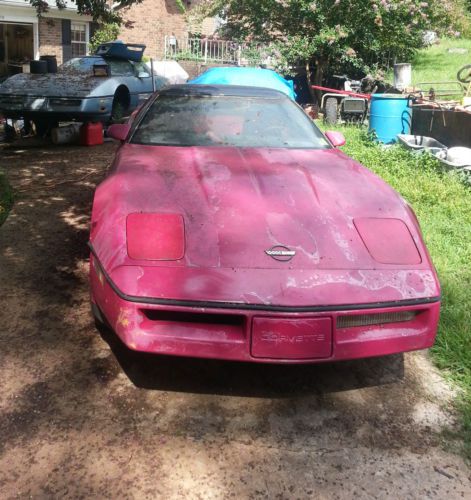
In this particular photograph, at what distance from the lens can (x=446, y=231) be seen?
4.75 metres

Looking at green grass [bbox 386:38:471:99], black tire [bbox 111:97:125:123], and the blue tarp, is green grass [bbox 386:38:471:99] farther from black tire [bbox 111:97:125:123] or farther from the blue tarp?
black tire [bbox 111:97:125:123]

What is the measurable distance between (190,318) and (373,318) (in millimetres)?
800

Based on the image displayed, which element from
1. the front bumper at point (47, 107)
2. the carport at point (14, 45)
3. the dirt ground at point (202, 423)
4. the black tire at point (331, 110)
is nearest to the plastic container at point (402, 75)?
the black tire at point (331, 110)

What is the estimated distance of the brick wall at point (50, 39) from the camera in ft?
60.6

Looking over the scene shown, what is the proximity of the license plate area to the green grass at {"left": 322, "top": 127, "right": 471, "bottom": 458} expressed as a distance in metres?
0.79

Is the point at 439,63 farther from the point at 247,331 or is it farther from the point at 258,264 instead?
the point at 247,331

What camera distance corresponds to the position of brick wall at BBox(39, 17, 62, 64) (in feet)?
60.6

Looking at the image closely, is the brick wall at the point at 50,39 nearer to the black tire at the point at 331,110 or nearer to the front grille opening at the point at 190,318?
the black tire at the point at 331,110

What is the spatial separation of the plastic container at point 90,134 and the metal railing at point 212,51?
24.6 ft

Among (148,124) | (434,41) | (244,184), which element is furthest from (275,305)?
(434,41)

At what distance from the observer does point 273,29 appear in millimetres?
15031

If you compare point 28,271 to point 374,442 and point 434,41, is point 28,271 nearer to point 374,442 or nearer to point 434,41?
point 374,442

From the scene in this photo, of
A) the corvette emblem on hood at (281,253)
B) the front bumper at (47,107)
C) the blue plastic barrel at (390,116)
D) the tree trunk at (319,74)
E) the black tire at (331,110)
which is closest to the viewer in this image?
the corvette emblem on hood at (281,253)

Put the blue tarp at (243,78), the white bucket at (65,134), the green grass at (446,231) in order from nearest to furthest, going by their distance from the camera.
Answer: the green grass at (446,231), the white bucket at (65,134), the blue tarp at (243,78)
